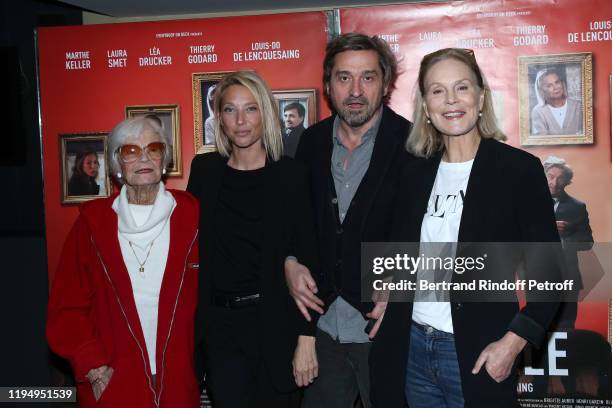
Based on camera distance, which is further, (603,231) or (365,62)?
(603,231)

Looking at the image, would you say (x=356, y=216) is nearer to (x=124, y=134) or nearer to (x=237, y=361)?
(x=237, y=361)

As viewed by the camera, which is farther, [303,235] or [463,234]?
[303,235]

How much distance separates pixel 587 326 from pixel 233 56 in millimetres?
2677

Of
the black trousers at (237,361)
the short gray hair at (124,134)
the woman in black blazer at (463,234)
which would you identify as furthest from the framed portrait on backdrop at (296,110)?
the black trousers at (237,361)

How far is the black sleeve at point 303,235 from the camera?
2592mm

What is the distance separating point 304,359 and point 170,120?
1.84 meters

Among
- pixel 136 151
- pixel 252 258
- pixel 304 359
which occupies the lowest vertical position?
pixel 304 359

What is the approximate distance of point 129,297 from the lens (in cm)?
239

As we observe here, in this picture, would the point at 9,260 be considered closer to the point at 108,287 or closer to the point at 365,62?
the point at 108,287

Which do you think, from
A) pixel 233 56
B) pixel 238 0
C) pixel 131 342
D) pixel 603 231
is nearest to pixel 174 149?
pixel 233 56

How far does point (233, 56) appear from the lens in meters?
3.62

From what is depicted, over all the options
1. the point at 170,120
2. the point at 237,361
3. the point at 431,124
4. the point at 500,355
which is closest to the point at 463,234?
the point at 500,355

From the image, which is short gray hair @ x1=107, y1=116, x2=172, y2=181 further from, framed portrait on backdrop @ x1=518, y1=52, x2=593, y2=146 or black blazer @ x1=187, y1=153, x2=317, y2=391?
framed portrait on backdrop @ x1=518, y1=52, x2=593, y2=146

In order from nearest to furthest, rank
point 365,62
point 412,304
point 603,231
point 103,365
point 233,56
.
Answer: point 412,304 → point 103,365 → point 365,62 → point 603,231 → point 233,56
